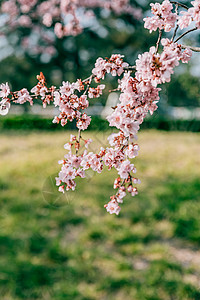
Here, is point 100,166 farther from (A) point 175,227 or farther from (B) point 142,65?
(A) point 175,227

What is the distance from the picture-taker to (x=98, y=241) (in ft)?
11.3

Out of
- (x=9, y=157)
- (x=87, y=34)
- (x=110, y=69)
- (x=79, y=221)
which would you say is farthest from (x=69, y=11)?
(x=87, y=34)

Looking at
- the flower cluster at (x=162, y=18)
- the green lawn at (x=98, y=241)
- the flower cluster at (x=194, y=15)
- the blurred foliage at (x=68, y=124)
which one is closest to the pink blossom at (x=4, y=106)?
the green lawn at (x=98, y=241)

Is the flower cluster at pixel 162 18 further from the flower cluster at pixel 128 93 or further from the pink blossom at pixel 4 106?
the pink blossom at pixel 4 106

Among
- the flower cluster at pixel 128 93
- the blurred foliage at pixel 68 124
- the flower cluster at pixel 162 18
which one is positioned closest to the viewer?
the flower cluster at pixel 128 93

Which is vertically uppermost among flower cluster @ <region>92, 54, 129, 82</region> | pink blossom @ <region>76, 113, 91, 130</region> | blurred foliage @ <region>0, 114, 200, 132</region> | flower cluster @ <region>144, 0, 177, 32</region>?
blurred foliage @ <region>0, 114, 200, 132</region>

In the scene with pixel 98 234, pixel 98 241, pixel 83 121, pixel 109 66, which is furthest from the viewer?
pixel 98 234

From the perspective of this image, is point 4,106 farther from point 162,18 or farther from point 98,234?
point 98,234

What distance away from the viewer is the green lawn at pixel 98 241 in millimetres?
2668

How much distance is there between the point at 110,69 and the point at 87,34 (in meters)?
13.3

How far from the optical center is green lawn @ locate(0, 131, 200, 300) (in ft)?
8.75

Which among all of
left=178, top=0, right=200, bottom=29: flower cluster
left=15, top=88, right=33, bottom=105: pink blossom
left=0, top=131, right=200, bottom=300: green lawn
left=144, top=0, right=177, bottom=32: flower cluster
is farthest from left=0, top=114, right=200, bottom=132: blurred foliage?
left=178, top=0, right=200, bottom=29: flower cluster

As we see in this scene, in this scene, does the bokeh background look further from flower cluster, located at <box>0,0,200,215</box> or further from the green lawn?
flower cluster, located at <box>0,0,200,215</box>

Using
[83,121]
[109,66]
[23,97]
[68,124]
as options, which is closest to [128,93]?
[109,66]
